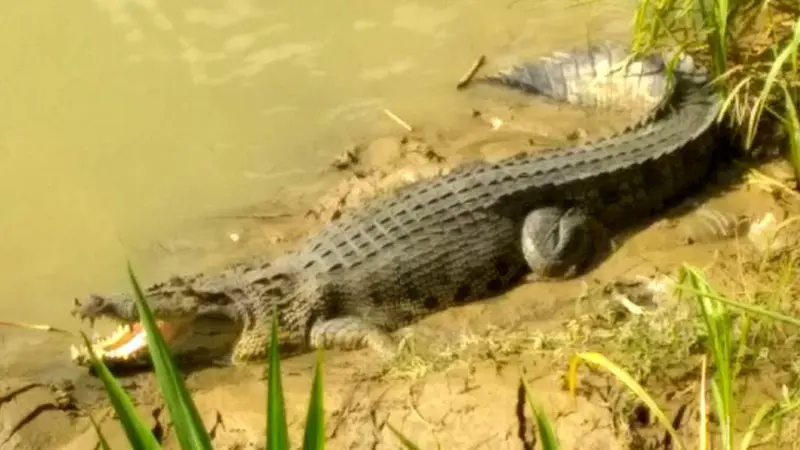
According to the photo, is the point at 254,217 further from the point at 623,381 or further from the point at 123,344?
the point at 623,381

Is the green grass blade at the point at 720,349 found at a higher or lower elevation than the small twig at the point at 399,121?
lower

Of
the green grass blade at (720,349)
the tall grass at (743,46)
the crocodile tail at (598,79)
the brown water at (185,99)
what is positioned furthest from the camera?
the crocodile tail at (598,79)

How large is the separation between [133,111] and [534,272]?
92.8 inches

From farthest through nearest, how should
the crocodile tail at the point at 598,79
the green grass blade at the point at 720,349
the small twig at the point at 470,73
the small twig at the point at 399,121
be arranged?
1. the small twig at the point at 470,73
2. the small twig at the point at 399,121
3. the crocodile tail at the point at 598,79
4. the green grass blade at the point at 720,349

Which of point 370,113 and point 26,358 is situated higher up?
point 370,113

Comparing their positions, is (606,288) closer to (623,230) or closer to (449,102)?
(623,230)

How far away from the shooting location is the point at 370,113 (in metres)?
5.36

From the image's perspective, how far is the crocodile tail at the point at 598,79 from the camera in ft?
16.0

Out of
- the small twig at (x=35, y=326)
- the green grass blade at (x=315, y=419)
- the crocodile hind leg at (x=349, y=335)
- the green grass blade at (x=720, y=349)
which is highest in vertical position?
the green grass blade at (x=315, y=419)

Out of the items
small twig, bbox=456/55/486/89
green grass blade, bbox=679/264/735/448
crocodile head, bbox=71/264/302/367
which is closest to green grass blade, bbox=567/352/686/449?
green grass blade, bbox=679/264/735/448

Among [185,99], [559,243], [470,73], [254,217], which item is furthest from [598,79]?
[185,99]

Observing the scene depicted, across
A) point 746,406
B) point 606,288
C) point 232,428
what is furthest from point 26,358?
point 746,406

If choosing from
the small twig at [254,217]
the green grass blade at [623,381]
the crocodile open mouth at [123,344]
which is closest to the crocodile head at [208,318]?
the crocodile open mouth at [123,344]

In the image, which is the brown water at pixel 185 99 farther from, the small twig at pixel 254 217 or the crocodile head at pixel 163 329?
the crocodile head at pixel 163 329
